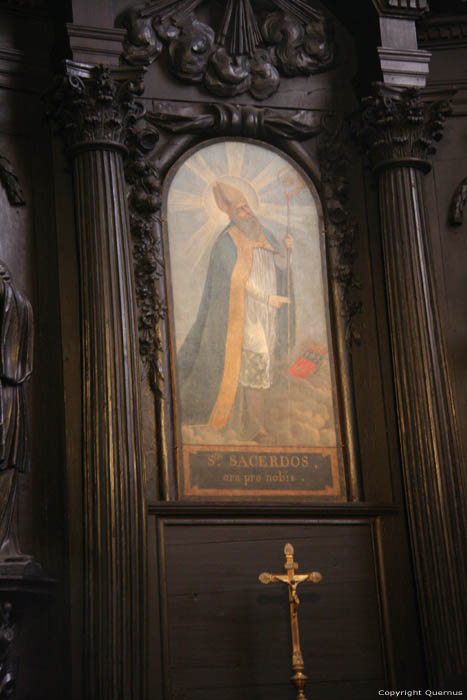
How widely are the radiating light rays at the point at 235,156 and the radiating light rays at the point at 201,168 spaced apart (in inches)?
4.3

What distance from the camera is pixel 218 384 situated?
7.32 m

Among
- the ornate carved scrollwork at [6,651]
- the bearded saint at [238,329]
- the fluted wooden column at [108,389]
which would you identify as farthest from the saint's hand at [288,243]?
the ornate carved scrollwork at [6,651]

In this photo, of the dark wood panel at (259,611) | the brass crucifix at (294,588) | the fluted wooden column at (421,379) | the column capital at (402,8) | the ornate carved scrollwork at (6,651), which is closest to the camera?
the ornate carved scrollwork at (6,651)

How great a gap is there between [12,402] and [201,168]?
6.55ft

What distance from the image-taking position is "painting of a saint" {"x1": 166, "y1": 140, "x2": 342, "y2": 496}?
7.23 meters

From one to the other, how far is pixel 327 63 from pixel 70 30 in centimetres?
171

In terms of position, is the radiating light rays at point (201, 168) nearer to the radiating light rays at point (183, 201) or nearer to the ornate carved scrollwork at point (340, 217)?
the radiating light rays at point (183, 201)

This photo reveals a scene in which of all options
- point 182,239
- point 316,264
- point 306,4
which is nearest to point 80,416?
point 182,239

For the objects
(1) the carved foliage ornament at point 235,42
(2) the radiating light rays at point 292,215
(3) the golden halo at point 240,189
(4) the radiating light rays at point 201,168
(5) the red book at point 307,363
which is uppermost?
(1) the carved foliage ornament at point 235,42

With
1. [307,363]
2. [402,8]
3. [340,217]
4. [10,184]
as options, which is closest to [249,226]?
[340,217]

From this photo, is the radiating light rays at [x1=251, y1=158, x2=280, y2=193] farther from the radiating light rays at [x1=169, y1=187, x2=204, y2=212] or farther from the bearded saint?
the radiating light rays at [x1=169, y1=187, x2=204, y2=212]

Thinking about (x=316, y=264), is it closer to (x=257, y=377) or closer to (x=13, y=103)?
(x=257, y=377)

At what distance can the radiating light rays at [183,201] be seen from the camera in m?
7.64

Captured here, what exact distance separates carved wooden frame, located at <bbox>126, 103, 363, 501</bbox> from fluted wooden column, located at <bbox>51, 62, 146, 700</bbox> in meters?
0.19
